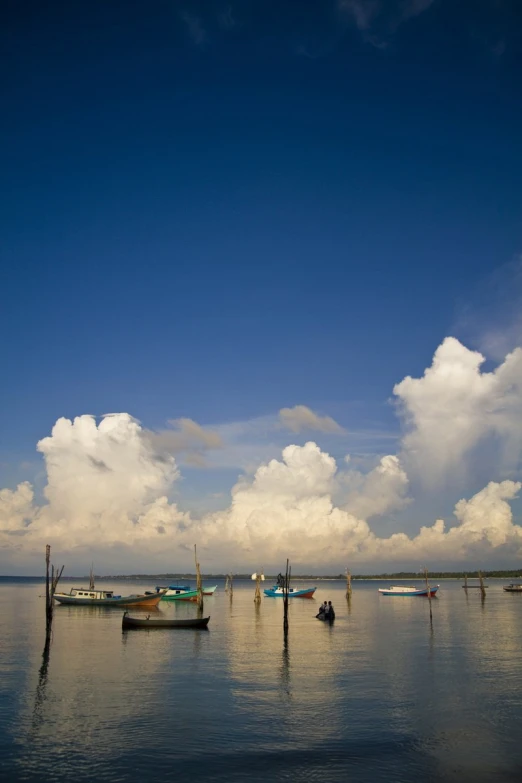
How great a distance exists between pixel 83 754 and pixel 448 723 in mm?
13290

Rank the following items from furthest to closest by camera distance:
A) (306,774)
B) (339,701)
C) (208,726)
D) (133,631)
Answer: (133,631) < (339,701) < (208,726) < (306,774)

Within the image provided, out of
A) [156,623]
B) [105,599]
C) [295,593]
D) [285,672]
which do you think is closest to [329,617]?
[156,623]

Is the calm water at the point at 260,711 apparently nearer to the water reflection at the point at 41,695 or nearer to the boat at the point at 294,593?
the water reflection at the point at 41,695

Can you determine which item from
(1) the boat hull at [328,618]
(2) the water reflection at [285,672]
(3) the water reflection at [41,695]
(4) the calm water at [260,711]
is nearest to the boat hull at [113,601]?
(1) the boat hull at [328,618]

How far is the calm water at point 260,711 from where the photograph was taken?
18062 millimetres

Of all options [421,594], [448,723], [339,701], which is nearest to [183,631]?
[339,701]

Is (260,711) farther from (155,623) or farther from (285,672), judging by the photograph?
(155,623)

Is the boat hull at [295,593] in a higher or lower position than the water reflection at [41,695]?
lower

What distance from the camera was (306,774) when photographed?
1742 cm

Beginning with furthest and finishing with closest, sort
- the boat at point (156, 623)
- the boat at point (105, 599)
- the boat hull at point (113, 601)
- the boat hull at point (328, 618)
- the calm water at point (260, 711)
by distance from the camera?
the boat at point (105, 599) → the boat hull at point (113, 601) → the boat hull at point (328, 618) → the boat at point (156, 623) → the calm water at point (260, 711)

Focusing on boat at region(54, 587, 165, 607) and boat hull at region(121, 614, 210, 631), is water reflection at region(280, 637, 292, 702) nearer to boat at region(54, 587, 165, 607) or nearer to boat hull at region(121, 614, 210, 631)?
boat hull at region(121, 614, 210, 631)

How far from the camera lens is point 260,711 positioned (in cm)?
2397

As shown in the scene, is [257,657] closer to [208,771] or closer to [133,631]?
[133,631]

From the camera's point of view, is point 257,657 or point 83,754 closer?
point 83,754
